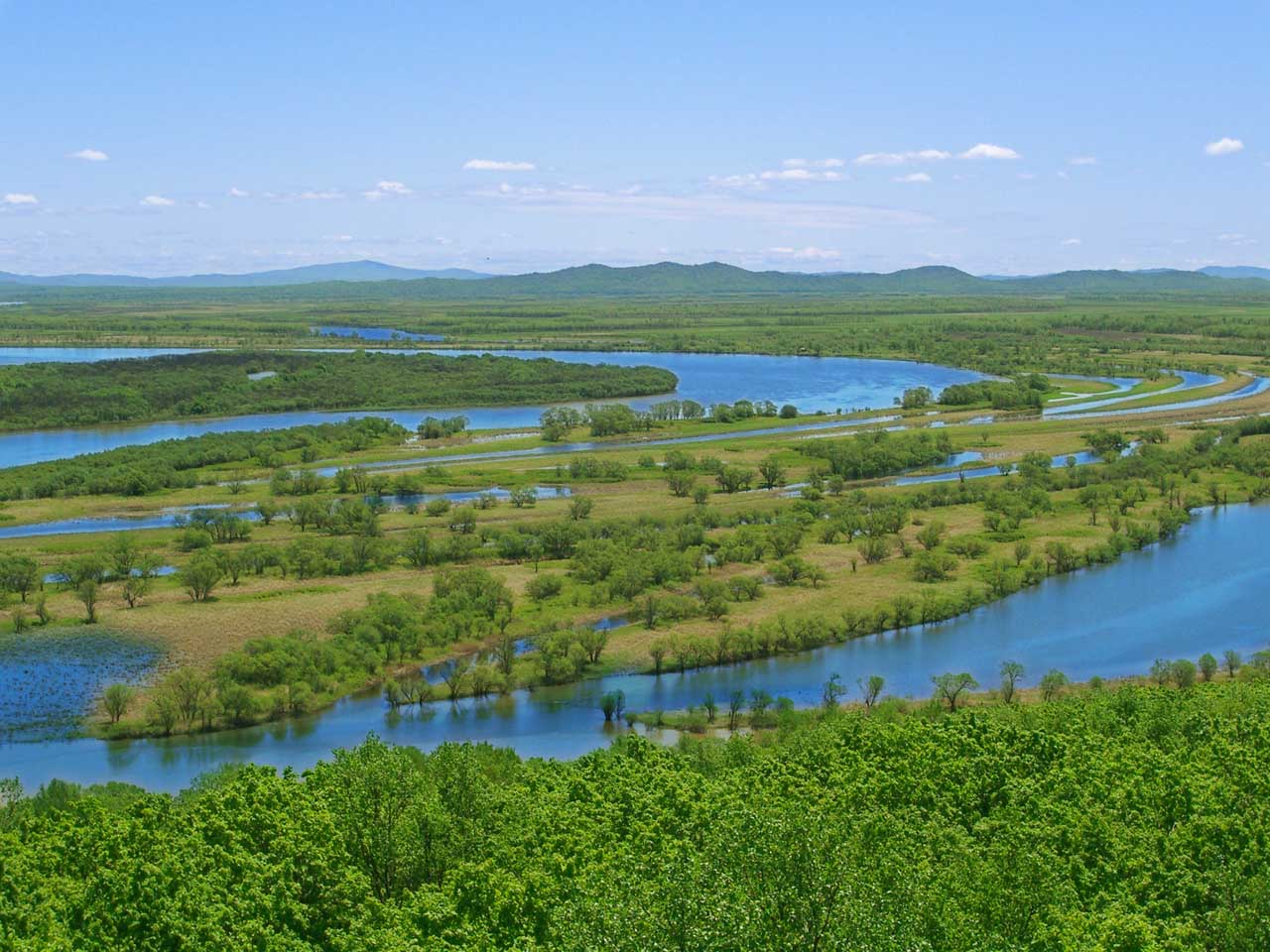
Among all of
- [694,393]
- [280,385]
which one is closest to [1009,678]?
[694,393]

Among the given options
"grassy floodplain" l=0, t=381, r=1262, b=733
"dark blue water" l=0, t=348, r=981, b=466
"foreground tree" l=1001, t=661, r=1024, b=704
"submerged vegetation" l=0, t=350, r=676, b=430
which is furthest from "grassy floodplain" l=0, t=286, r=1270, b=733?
"foreground tree" l=1001, t=661, r=1024, b=704

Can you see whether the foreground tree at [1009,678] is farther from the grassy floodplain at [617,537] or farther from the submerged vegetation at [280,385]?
the submerged vegetation at [280,385]

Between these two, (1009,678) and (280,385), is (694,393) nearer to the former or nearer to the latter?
(280,385)

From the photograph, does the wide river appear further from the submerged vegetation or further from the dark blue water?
the submerged vegetation

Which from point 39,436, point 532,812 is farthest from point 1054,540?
point 39,436

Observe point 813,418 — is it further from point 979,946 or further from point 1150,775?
point 979,946

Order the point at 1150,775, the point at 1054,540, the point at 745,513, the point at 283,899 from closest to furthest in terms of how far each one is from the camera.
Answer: the point at 283,899 < the point at 1150,775 < the point at 1054,540 < the point at 745,513
